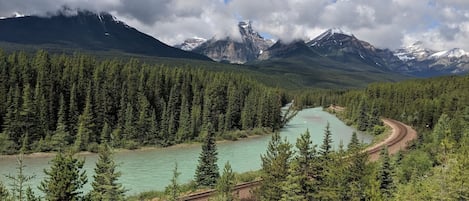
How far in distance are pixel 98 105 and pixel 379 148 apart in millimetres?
52615

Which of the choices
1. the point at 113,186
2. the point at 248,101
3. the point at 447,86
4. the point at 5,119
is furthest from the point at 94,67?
the point at 447,86

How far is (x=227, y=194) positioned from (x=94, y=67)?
6619cm

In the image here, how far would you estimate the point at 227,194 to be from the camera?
31.0 meters

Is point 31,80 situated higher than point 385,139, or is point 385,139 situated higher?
point 31,80

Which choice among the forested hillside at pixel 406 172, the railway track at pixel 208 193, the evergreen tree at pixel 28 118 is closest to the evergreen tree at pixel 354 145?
the forested hillside at pixel 406 172

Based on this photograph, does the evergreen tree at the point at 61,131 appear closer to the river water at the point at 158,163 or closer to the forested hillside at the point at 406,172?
the river water at the point at 158,163

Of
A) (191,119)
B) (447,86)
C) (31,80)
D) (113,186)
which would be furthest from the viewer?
(447,86)

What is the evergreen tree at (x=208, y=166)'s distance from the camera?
153ft

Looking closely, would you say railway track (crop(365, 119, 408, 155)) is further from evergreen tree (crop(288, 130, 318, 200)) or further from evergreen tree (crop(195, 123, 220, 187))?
evergreen tree (crop(288, 130, 318, 200))

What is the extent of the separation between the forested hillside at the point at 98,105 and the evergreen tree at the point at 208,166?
66.7ft

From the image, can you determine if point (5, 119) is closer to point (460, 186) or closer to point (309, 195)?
point (309, 195)

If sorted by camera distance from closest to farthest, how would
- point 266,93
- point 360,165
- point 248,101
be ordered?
1. point 360,165
2. point 248,101
3. point 266,93

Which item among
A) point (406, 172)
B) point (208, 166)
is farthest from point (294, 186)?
point (406, 172)

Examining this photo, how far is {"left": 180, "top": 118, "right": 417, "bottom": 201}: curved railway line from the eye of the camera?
43094mm
